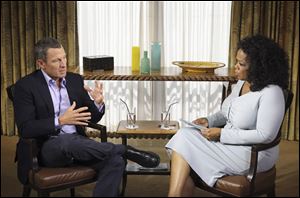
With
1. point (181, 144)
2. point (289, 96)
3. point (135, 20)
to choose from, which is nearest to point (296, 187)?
point (289, 96)

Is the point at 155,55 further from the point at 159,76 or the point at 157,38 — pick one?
the point at 157,38

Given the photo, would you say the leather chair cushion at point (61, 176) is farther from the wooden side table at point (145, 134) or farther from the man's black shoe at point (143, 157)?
the wooden side table at point (145, 134)

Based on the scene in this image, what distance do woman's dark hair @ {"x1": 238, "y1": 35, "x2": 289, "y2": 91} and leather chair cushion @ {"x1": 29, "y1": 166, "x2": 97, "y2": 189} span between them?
99 centimetres

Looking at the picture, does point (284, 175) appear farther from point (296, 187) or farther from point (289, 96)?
point (289, 96)

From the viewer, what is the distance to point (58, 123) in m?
2.54

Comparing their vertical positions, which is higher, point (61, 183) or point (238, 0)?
point (238, 0)

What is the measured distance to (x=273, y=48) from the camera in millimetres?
2578

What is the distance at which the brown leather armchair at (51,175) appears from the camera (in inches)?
97.1

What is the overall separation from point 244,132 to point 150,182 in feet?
3.63

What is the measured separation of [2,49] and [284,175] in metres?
2.61

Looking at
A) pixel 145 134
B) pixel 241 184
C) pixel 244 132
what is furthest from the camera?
pixel 145 134

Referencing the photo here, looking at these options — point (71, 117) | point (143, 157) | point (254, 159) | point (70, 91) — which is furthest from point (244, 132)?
point (70, 91)

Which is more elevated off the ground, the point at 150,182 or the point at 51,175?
the point at 51,175

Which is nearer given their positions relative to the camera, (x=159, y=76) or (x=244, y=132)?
(x=244, y=132)
